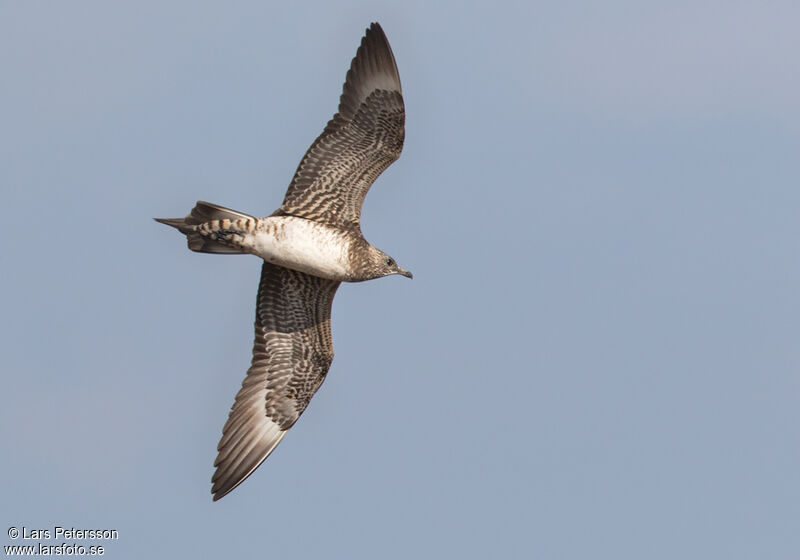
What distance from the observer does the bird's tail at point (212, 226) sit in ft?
45.6

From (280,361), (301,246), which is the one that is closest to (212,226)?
(301,246)

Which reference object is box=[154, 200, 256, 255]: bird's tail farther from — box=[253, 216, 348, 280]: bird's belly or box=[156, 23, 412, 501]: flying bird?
box=[253, 216, 348, 280]: bird's belly

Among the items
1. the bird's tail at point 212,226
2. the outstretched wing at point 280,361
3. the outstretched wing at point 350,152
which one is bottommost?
the outstretched wing at point 280,361

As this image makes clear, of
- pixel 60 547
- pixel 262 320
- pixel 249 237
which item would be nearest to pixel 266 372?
pixel 262 320

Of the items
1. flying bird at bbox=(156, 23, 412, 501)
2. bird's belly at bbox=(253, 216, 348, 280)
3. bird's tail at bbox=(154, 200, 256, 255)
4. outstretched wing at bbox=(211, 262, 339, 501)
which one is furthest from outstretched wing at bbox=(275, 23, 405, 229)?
outstretched wing at bbox=(211, 262, 339, 501)

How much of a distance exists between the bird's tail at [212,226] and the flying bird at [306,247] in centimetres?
1

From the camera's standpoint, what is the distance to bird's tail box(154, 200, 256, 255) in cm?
1391

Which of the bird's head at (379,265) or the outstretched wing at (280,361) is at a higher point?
the bird's head at (379,265)

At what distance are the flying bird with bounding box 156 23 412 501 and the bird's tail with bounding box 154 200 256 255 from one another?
0.01 meters

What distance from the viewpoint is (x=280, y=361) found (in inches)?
601

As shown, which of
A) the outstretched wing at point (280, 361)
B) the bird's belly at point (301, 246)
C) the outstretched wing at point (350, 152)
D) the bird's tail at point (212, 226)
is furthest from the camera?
the outstretched wing at point (280, 361)

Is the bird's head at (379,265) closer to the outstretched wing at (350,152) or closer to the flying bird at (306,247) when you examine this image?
the flying bird at (306,247)

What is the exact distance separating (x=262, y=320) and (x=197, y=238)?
173 centimetres

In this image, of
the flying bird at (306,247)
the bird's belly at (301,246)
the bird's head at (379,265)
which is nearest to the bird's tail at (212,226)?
the flying bird at (306,247)
